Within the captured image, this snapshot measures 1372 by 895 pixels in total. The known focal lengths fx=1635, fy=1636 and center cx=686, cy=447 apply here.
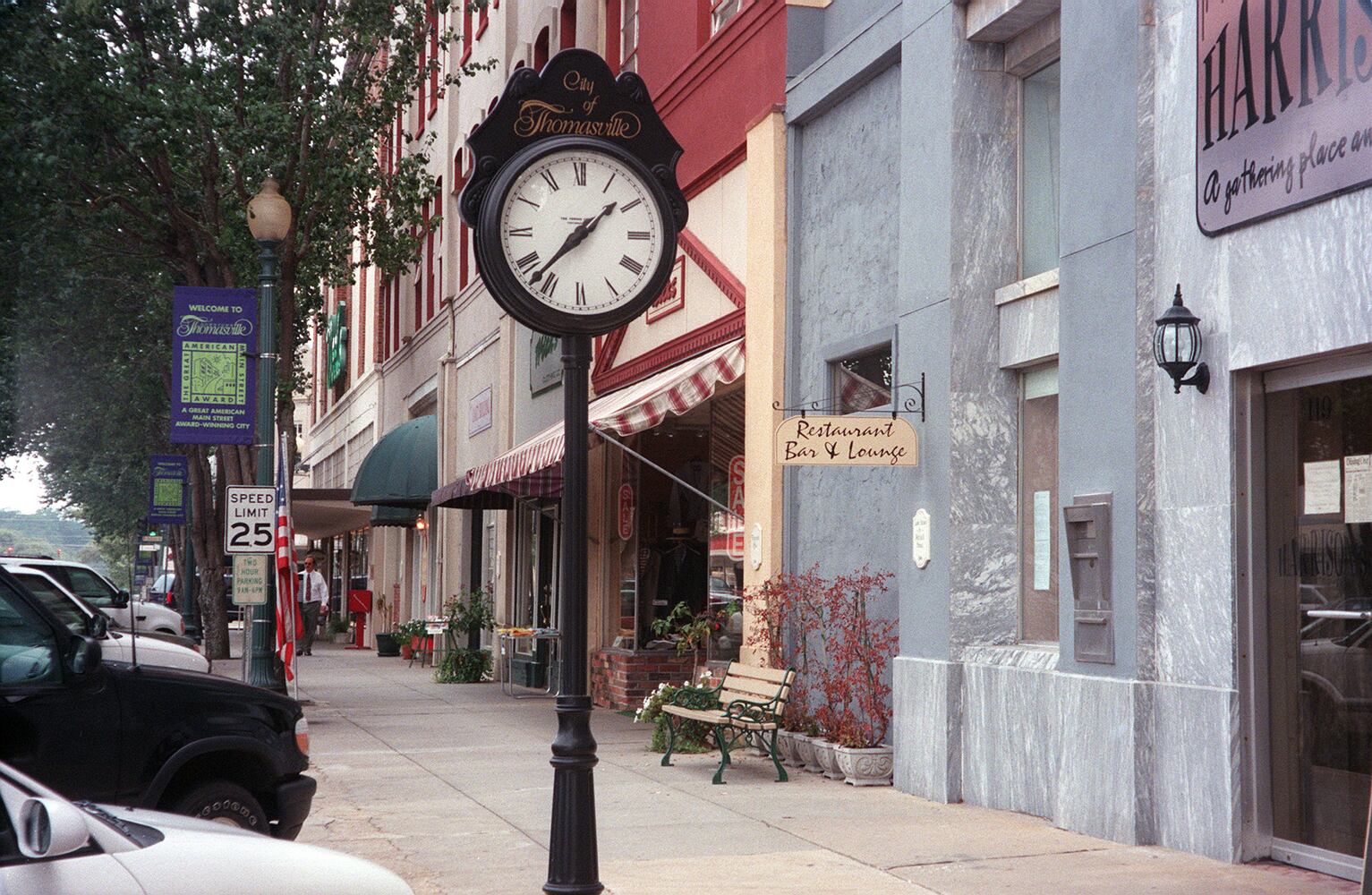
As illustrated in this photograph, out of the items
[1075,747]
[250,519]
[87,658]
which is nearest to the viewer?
[87,658]

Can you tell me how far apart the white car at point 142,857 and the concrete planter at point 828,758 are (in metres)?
7.58

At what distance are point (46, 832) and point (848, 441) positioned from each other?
7992 mm

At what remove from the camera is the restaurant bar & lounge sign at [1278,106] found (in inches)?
289

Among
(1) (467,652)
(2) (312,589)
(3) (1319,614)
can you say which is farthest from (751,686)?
(2) (312,589)

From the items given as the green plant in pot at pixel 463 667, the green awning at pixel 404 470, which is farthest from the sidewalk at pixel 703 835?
the green awning at pixel 404 470

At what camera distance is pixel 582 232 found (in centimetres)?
649

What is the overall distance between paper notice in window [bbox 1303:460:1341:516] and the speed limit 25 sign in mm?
9324

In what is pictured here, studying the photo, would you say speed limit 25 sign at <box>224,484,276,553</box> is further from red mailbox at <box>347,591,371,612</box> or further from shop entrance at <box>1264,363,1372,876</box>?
red mailbox at <box>347,591,371,612</box>

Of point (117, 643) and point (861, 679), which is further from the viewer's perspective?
point (117, 643)

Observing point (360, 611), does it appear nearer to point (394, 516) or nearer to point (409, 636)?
point (394, 516)

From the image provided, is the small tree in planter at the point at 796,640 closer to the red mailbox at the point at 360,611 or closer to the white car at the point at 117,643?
the white car at the point at 117,643

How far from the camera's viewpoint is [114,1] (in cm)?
2177

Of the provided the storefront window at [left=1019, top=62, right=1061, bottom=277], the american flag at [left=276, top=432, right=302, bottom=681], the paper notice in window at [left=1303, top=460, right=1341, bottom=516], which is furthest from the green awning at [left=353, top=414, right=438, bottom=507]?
the paper notice in window at [left=1303, top=460, right=1341, bottom=516]

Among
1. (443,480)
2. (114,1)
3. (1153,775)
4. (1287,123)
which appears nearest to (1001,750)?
(1153,775)
